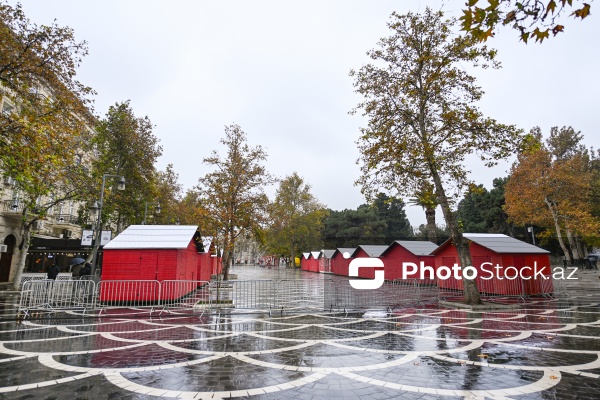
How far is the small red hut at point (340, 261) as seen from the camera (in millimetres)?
41406

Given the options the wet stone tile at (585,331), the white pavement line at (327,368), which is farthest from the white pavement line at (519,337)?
the white pavement line at (327,368)

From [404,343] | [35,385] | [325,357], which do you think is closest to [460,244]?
[404,343]

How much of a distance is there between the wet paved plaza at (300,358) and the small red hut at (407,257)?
52.5 feet

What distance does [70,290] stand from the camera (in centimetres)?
1390

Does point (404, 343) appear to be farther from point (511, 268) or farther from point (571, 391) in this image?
point (511, 268)

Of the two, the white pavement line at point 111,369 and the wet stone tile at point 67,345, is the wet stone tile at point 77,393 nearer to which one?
the white pavement line at point 111,369

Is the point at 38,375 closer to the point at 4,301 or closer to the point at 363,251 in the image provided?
the point at 4,301

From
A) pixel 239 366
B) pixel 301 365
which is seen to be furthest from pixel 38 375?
pixel 301 365

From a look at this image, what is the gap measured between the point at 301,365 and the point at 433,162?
38.2ft

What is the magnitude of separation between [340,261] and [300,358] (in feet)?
125

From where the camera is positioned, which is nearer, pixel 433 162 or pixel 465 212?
pixel 433 162

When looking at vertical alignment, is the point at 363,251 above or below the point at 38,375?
above

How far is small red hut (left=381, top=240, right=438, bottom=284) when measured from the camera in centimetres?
2728

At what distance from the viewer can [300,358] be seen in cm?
652
